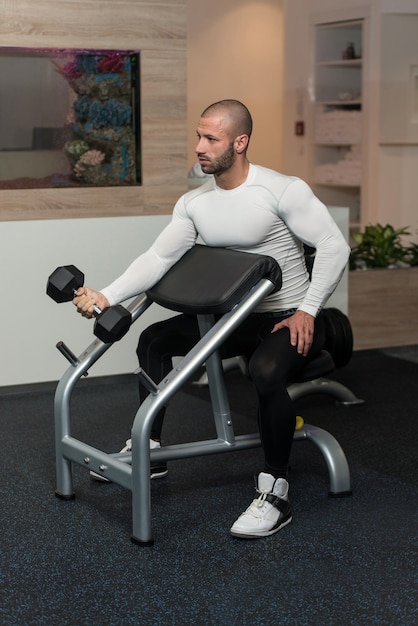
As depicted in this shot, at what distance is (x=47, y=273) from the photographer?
3975 mm

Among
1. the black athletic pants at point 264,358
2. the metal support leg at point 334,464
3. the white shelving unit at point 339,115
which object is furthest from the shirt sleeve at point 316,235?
the white shelving unit at point 339,115

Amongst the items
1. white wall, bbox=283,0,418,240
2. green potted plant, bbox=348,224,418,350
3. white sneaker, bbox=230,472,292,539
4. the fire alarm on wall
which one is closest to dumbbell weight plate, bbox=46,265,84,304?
white sneaker, bbox=230,472,292,539

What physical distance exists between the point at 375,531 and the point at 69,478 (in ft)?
2.89

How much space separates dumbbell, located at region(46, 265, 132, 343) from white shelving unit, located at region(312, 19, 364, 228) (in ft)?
11.1

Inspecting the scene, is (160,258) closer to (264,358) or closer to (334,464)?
(264,358)

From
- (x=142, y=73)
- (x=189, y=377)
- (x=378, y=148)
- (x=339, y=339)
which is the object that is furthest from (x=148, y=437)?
(x=378, y=148)

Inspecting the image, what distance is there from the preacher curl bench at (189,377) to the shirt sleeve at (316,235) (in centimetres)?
15

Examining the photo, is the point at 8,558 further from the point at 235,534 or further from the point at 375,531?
the point at 375,531

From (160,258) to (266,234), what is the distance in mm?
319

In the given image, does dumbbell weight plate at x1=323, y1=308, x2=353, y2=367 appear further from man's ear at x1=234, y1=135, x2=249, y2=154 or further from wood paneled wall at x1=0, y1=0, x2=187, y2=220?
man's ear at x1=234, y1=135, x2=249, y2=154

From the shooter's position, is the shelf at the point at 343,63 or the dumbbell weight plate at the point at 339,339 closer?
the dumbbell weight plate at the point at 339,339

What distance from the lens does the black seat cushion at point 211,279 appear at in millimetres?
2473

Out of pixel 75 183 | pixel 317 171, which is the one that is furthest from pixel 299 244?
pixel 317 171

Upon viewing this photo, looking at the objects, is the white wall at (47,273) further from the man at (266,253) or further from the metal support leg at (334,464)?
the metal support leg at (334,464)
